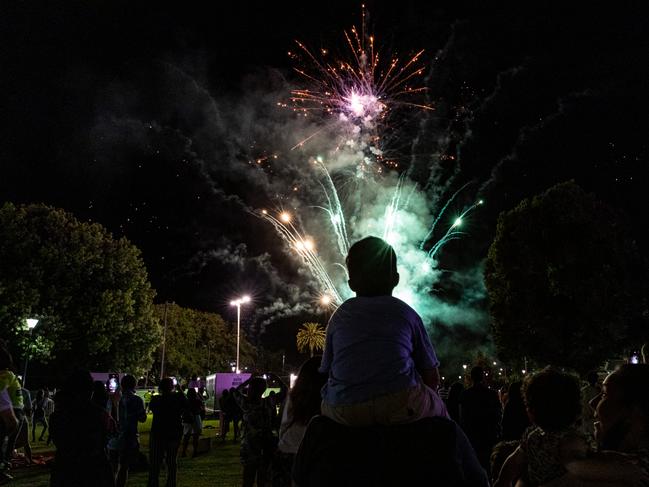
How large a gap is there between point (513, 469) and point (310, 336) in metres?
89.4

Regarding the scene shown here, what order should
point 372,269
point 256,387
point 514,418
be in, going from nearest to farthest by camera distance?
point 372,269, point 514,418, point 256,387

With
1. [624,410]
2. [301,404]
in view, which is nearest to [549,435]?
[624,410]

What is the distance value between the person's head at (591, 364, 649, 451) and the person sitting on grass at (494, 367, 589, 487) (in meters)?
0.14

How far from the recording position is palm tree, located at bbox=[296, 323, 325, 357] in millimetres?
90594

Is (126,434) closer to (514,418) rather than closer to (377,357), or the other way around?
(514,418)

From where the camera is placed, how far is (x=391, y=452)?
227cm

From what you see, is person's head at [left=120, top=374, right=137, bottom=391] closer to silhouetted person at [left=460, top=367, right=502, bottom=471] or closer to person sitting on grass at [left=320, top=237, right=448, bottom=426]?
silhouetted person at [left=460, top=367, right=502, bottom=471]

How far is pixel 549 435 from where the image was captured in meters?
3.07

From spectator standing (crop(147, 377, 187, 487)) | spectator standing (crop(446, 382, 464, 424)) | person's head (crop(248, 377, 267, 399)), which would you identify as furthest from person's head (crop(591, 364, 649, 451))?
spectator standing (crop(446, 382, 464, 424))

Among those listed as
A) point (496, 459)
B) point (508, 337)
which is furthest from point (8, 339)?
point (496, 459)

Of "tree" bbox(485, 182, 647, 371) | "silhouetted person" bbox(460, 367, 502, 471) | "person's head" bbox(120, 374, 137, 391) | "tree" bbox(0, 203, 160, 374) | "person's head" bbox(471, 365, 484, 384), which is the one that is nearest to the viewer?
"silhouetted person" bbox(460, 367, 502, 471)

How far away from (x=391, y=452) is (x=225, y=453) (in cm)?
1755

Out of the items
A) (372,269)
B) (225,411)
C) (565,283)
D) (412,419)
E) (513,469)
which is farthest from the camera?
(565,283)

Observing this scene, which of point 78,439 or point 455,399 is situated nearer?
point 78,439
